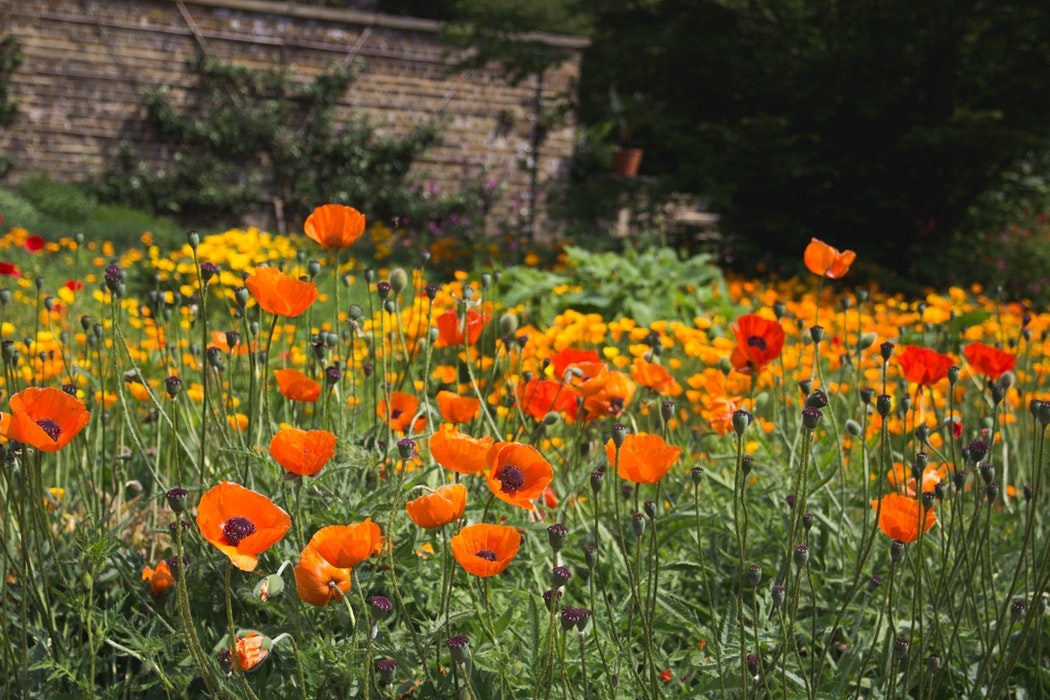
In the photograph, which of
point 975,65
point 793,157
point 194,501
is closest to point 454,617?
point 194,501

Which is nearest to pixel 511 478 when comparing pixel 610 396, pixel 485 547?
pixel 485 547

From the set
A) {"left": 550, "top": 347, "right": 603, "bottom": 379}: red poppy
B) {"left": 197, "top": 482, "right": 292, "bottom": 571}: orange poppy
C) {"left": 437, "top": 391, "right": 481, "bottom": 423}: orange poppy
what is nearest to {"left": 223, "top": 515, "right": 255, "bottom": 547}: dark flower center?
{"left": 197, "top": 482, "right": 292, "bottom": 571}: orange poppy

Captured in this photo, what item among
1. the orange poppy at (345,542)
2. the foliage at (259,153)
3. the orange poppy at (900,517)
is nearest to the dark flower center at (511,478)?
the orange poppy at (345,542)

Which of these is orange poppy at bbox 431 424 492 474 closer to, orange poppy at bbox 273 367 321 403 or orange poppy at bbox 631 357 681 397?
orange poppy at bbox 273 367 321 403

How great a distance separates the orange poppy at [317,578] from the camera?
1042 mm

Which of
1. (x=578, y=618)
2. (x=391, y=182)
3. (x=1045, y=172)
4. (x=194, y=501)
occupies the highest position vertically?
(x=578, y=618)

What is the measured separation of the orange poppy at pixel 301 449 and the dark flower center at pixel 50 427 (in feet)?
0.75

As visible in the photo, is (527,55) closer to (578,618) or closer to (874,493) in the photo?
(874,493)

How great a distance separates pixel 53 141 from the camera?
9.91 meters

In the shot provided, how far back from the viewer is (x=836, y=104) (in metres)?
7.60

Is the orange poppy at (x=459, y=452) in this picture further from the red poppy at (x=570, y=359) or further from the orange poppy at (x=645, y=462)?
the red poppy at (x=570, y=359)

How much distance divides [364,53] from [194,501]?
9.32 meters

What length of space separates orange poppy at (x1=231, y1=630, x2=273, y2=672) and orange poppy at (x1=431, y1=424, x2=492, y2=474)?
0.92 feet

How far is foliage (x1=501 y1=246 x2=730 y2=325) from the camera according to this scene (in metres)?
4.83
